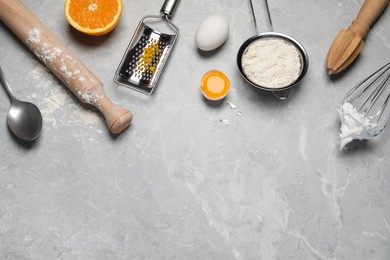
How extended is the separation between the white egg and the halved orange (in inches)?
7.9

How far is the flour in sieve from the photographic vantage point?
1203 millimetres

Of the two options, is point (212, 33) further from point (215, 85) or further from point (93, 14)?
point (93, 14)

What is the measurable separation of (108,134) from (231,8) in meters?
0.45

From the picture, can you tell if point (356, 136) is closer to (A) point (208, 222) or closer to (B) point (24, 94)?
(A) point (208, 222)

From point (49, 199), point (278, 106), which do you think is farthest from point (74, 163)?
point (278, 106)

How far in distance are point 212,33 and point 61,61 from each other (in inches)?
14.3

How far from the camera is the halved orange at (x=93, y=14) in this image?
3.95ft

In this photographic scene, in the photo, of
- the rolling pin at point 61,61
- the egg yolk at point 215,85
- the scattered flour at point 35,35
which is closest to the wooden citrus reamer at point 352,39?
the egg yolk at point 215,85

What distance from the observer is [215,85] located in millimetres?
1238

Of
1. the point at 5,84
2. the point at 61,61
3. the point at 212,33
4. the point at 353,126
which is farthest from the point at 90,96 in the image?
the point at 353,126

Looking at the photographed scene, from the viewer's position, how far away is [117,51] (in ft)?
4.18

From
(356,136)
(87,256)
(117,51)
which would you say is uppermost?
(356,136)

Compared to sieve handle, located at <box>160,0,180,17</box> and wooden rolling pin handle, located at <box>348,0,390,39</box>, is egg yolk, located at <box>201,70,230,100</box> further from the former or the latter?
wooden rolling pin handle, located at <box>348,0,390,39</box>

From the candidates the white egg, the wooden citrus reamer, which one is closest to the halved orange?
the white egg
